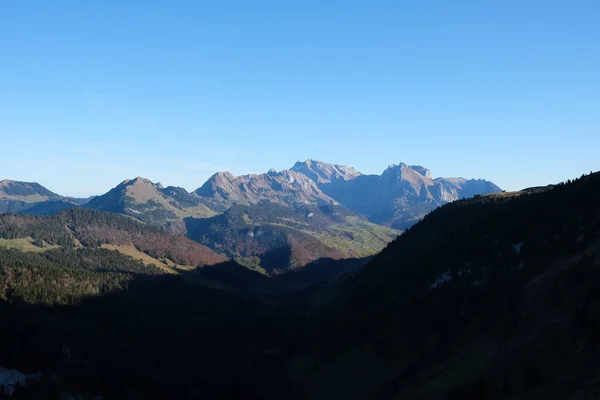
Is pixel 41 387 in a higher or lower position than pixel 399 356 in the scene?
lower

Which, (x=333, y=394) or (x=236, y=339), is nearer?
(x=333, y=394)

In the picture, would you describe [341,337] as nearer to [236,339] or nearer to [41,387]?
[236,339]

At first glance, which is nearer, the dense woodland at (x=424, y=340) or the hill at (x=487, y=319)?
the hill at (x=487, y=319)

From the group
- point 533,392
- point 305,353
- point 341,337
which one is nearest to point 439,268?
point 341,337

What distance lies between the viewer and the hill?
64.8 m

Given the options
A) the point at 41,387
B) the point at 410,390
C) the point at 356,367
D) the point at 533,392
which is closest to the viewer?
the point at 533,392

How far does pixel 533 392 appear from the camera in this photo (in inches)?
2191

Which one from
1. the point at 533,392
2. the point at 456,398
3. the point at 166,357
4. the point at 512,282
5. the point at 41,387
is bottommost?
the point at 166,357

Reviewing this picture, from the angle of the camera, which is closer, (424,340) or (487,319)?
(487,319)

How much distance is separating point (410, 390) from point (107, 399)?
71.2 m

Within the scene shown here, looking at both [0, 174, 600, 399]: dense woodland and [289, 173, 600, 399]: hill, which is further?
[0, 174, 600, 399]: dense woodland

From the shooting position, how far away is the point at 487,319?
9981 cm

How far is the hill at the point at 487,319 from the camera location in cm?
6475

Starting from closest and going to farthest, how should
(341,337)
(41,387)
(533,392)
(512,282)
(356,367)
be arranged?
(533,392)
(41,387)
(512,282)
(356,367)
(341,337)
